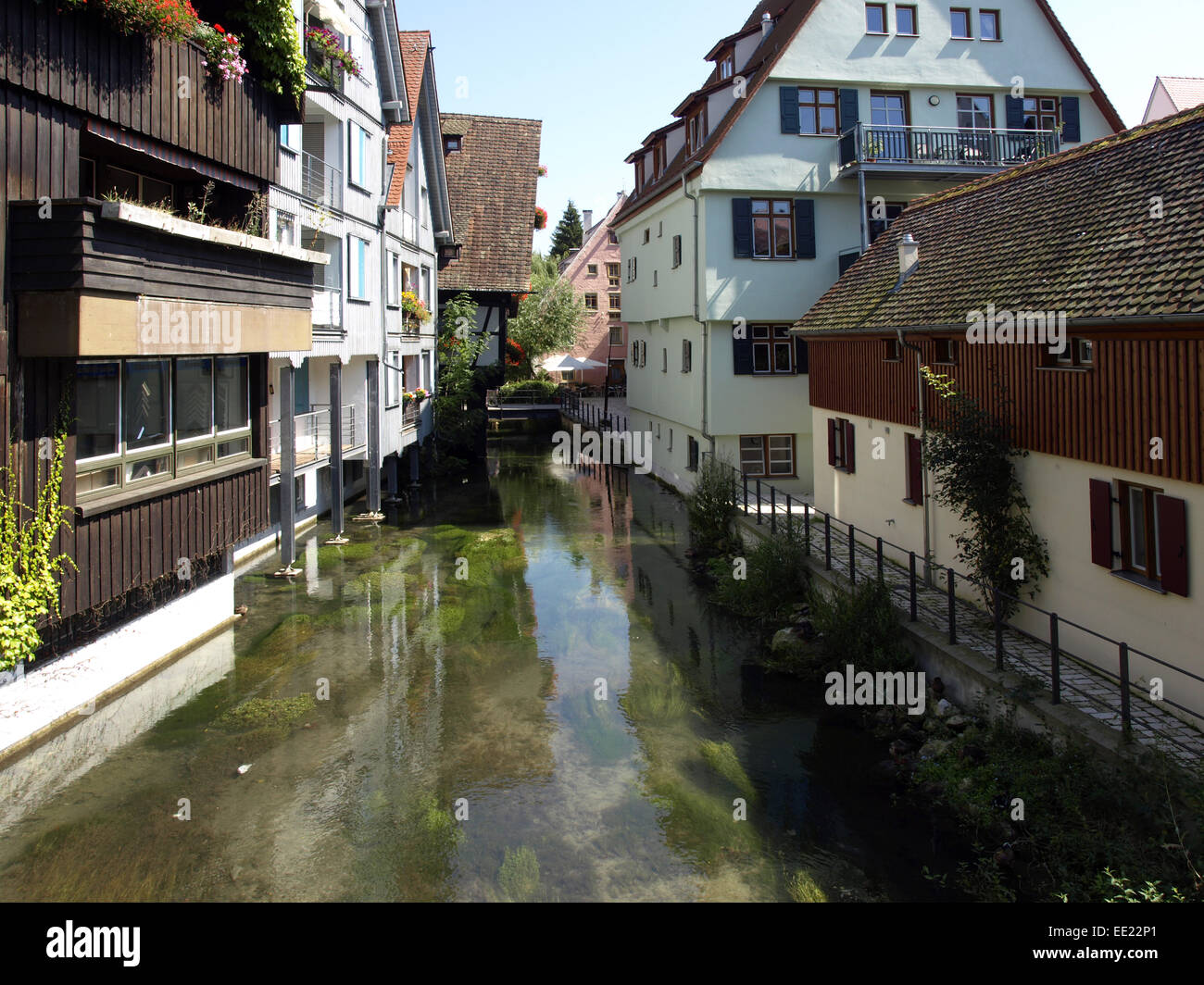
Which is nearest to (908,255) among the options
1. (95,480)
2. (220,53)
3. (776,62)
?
(776,62)

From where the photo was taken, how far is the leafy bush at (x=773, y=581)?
1573 centimetres

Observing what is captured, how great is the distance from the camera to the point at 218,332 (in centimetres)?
1106

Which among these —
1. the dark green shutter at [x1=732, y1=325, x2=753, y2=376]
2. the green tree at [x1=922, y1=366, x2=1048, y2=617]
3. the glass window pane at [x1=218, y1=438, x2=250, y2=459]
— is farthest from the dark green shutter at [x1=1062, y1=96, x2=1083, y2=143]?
the glass window pane at [x1=218, y1=438, x2=250, y2=459]

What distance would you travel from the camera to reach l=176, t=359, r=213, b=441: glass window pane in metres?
11.6

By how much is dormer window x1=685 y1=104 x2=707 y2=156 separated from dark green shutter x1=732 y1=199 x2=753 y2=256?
2228 millimetres

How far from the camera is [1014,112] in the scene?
23.9 meters

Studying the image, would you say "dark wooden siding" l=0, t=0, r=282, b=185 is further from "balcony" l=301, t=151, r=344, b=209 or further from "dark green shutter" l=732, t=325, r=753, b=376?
"dark green shutter" l=732, t=325, r=753, b=376

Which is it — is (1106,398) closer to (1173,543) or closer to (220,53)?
(1173,543)

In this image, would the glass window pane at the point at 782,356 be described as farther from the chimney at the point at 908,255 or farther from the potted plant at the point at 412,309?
the potted plant at the point at 412,309

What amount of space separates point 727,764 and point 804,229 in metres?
16.3

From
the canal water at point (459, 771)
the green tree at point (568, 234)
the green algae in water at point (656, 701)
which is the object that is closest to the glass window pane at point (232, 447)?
the canal water at point (459, 771)
